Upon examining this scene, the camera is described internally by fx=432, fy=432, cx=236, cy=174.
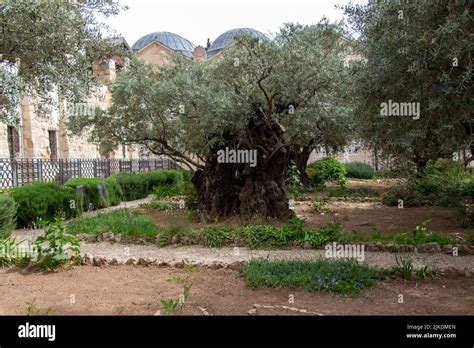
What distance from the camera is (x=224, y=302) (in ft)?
15.2

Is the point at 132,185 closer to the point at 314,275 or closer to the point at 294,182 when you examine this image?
the point at 294,182

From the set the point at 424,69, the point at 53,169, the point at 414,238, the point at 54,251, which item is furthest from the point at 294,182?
the point at 54,251

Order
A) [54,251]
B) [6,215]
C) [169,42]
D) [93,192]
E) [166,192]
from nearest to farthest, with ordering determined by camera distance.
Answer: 1. [54,251]
2. [6,215]
3. [93,192]
4. [166,192]
5. [169,42]

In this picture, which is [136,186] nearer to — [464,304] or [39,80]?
[39,80]

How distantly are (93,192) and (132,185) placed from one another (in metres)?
3.78

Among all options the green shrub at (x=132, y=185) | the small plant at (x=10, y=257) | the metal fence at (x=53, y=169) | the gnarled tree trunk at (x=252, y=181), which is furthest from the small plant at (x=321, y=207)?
the metal fence at (x=53, y=169)

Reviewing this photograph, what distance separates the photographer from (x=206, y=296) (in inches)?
191

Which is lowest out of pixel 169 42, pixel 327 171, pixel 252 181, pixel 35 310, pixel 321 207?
pixel 321 207

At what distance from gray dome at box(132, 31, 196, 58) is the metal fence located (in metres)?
20.2

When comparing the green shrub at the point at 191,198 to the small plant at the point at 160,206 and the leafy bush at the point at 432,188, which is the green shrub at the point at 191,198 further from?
the leafy bush at the point at 432,188

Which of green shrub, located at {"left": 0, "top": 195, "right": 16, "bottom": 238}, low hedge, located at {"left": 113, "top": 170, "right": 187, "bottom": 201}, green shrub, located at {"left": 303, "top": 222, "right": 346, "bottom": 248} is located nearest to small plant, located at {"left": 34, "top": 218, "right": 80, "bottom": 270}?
green shrub, located at {"left": 0, "top": 195, "right": 16, "bottom": 238}

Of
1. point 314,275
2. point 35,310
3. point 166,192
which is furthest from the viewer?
point 166,192

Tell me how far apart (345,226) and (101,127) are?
762cm

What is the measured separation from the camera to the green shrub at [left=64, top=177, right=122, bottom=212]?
13.0 metres
